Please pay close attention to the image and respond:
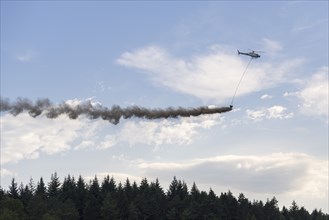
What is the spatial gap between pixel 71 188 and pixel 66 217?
4274 cm

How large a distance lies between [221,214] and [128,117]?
101 metres

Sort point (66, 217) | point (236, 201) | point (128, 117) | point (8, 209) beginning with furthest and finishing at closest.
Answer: point (236, 201), point (66, 217), point (8, 209), point (128, 117)

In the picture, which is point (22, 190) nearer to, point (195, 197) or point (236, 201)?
point (195, 197)

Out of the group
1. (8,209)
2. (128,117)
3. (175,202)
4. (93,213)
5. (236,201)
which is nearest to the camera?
(128,117)

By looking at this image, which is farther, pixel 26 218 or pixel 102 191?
pixel 102 191

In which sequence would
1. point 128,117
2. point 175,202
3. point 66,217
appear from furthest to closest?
point 175,202 → point 66,217 → point 128,117

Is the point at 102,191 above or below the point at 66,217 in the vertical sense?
above

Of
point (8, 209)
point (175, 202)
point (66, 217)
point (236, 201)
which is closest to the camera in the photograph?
point (8, 209)

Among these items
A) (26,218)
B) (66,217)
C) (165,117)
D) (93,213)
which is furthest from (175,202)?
(165,117)

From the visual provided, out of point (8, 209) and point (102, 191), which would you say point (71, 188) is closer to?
point (102, 191)

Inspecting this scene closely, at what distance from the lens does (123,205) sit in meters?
167

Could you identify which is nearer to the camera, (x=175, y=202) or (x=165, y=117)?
(x=165, y=117)

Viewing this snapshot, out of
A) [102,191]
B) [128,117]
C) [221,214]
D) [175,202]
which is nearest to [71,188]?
[102,191]

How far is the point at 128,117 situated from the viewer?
90.1 meters
